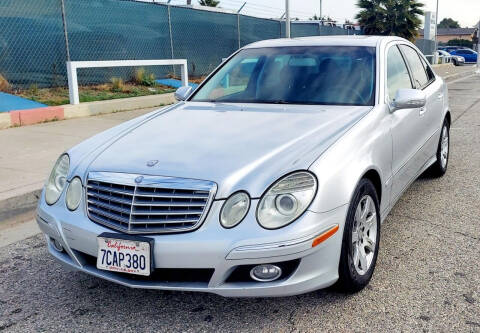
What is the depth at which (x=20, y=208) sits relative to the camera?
193 inches

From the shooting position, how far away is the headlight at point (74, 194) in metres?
2.90

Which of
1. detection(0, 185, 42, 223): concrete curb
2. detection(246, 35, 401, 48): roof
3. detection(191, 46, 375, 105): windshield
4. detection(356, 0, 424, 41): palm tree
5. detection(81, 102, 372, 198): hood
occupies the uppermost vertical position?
detection(356, 0, 424, 41): palm tree

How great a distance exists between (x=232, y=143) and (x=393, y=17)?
35.4 meters

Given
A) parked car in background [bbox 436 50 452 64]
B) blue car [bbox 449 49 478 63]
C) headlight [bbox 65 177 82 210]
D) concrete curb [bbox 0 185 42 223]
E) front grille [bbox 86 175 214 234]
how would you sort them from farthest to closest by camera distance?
blue car [bbox 449 49 478 63] < parked car in background [bbox 436 50 452 64] < concrete curb [bbox 0 185 42 223] < headlight [bbox 65 177 82 210] < front grille [bbox 86 175 214 234]

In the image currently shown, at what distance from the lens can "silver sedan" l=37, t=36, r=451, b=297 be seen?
252 cm

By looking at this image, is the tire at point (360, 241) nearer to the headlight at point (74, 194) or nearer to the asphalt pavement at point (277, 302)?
the asphalt pavement at point (277, 302)

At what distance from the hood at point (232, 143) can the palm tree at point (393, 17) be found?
33.9 meters

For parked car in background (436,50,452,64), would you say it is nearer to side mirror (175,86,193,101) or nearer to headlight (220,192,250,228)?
side mirror (175,86,193,101)

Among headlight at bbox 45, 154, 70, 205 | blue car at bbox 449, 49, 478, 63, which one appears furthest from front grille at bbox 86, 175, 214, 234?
blue car at bbox 449, 49, 478, 63

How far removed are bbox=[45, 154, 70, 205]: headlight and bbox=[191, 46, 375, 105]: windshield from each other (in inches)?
57.8

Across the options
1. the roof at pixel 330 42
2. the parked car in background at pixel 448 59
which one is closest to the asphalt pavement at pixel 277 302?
the roof at pixel 330 42

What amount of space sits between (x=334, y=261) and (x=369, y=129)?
39.4 inches

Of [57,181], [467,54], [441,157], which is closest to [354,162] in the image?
[57,181]

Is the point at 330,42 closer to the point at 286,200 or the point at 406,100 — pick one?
the point at 406,100
